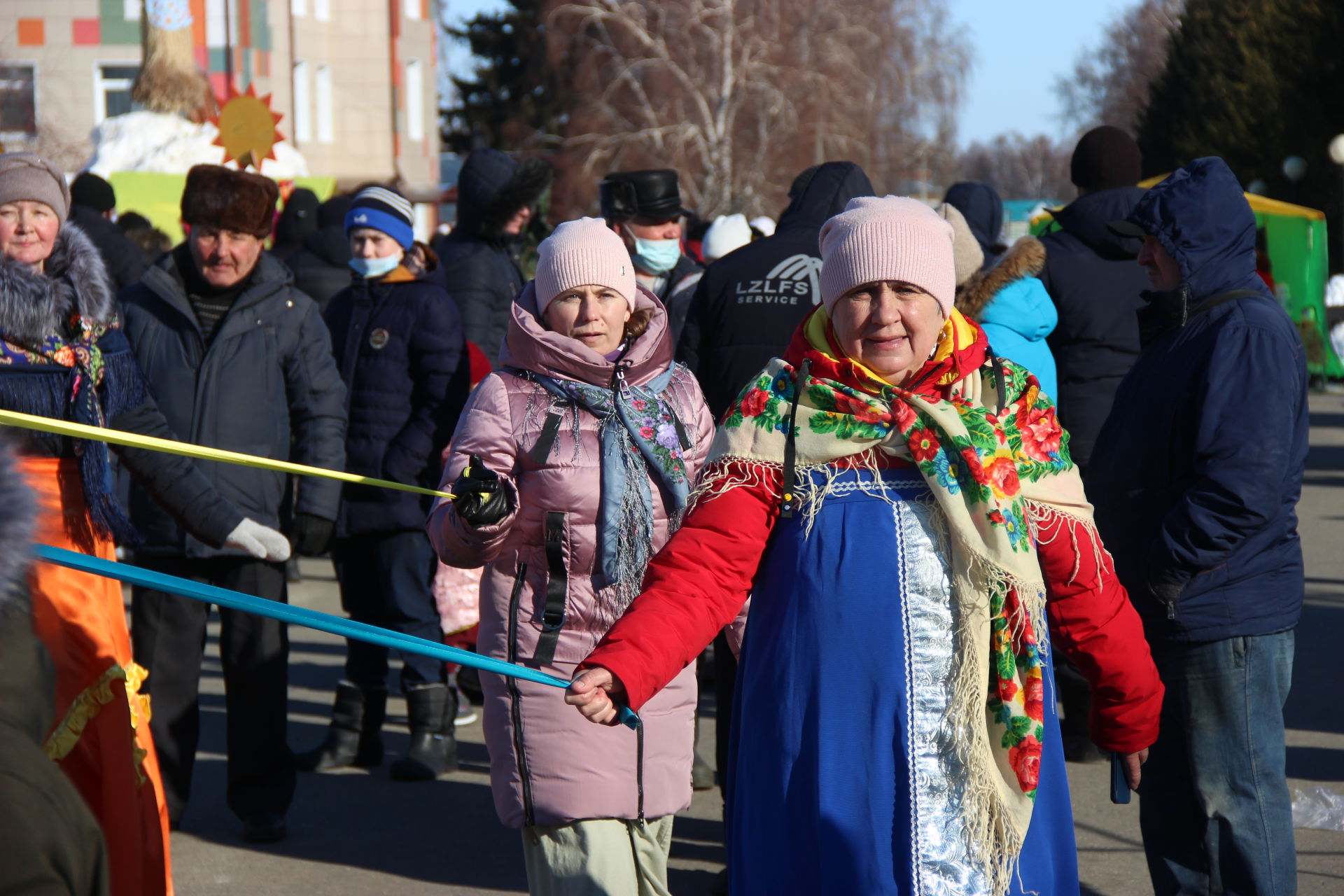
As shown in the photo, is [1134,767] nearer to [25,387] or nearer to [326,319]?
[25,387]

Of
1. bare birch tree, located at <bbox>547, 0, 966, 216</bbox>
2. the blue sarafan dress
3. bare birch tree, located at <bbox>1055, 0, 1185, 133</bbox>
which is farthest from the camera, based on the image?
bare birch tree, located at <bbox>1055, 0, 1185, 133</bbox>

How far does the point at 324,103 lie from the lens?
3900cm

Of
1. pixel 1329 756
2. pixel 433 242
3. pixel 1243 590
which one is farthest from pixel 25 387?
pixel 433 242

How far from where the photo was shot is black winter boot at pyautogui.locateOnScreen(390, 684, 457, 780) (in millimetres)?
5758

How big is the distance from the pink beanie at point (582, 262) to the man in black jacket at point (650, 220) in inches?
83.9

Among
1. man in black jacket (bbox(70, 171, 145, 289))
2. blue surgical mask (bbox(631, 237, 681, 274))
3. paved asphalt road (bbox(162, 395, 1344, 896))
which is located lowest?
paved asphalt road (bbox(162, 395, 1344, 896))

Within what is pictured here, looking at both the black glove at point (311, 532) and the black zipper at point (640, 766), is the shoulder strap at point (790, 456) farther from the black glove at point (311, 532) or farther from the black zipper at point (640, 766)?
the black glove at point (311, 532)

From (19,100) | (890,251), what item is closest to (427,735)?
(890,251)

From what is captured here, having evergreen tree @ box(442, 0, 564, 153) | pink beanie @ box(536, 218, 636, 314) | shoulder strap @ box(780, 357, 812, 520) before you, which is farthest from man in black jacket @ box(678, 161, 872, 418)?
evergreen tree @ box(442, 0, 564, 153)

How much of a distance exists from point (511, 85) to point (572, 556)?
4173cm

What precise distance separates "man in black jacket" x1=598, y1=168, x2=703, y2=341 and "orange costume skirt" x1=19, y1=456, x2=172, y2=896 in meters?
2.79

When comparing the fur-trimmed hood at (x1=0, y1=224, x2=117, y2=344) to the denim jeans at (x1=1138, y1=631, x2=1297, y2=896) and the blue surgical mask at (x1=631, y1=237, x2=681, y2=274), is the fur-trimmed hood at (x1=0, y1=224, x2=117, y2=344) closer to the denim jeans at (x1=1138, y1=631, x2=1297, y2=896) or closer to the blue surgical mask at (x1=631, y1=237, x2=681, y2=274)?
the blue surgical mask at (x1=631, y1=237, x2=681, y2=274)

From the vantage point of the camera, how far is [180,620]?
5043mm

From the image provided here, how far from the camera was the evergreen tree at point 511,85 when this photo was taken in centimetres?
4247
